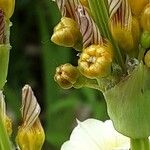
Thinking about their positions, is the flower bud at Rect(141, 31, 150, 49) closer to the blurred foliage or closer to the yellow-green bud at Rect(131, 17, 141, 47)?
the yellow-green bud at Rect(131, 17, 141, 47)

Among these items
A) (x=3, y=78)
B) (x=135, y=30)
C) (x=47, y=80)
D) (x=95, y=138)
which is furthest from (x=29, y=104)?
(x=47, y=80)

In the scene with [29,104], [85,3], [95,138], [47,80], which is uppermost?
[85,3]

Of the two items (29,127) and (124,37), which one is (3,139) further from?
(124,37)

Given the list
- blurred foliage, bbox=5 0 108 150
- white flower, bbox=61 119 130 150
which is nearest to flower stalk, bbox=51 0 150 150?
white flower, bbox=61 119 130 150

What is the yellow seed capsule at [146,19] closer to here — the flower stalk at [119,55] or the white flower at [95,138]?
the flower stalk at [119,55]

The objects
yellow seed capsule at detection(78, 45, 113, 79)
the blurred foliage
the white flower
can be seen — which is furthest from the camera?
the blurred foliage

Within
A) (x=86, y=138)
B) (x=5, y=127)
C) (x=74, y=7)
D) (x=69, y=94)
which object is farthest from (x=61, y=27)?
(x=69, y=94)
